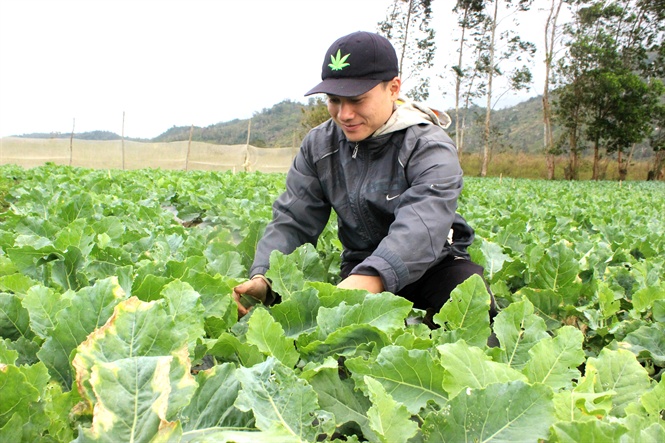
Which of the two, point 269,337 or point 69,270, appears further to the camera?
point 69,270

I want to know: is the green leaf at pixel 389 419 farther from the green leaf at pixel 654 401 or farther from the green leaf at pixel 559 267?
the green leaf at pixel 559 267

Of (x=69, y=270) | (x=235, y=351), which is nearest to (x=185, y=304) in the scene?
(x=235, y=351)

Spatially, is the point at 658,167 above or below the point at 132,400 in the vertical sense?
above

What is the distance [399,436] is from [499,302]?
1924mm

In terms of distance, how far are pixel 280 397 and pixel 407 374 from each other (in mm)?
255

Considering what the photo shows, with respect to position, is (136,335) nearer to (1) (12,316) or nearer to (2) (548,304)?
(1) (12,316)

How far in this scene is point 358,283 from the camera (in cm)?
179

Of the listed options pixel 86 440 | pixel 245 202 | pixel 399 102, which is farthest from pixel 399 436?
pixel 245 202

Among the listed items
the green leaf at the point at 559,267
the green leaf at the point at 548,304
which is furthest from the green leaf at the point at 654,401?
the green leaf at the point at 559,267

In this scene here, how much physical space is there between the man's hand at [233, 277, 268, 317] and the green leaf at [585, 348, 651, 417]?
107 centimetres

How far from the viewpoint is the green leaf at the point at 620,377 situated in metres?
1.12

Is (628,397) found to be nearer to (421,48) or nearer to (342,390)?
(342,390)

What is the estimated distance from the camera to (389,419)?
33.7 inches

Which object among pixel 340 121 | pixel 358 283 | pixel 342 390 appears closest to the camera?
pixel 342 390
